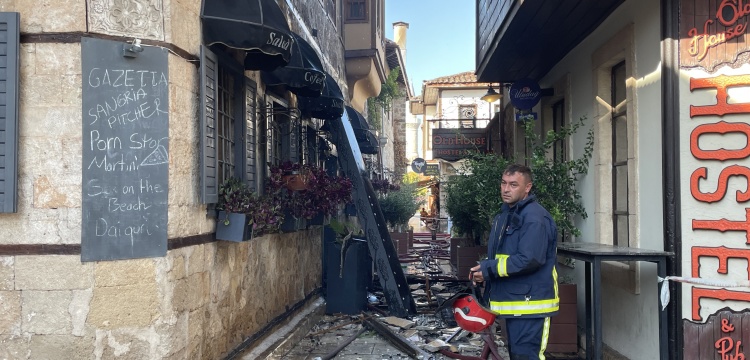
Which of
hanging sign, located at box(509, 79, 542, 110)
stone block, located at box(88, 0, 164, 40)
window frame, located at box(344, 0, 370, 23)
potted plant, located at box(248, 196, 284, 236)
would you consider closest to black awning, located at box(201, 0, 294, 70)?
stone block, located at box(88, 0, 164, 40)

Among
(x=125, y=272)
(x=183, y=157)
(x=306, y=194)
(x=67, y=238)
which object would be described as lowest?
(x=125, y=272)

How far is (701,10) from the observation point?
14.7ft

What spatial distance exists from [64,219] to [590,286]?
4739 mm

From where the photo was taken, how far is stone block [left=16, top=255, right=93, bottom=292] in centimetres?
424

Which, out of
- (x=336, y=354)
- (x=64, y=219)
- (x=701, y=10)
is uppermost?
(x=701, y=10)

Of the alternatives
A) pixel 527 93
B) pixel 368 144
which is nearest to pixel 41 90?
pixel 527 93

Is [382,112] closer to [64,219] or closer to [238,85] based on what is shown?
[238,85]

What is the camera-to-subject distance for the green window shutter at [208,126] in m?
4.76

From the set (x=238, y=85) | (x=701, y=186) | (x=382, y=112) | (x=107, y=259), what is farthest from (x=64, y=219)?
(x=382, y=112)

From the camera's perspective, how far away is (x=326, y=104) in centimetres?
865

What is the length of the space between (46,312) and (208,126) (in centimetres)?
180

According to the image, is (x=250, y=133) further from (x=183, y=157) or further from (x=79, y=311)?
(x=79, y=311)

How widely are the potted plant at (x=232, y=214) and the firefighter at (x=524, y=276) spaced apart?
6.65 ft

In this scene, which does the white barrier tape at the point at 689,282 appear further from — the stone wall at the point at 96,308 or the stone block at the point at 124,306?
the stone block at the point at 124,306
